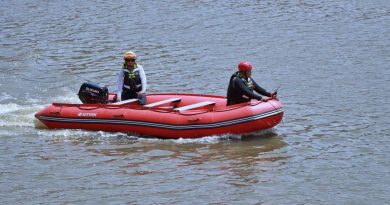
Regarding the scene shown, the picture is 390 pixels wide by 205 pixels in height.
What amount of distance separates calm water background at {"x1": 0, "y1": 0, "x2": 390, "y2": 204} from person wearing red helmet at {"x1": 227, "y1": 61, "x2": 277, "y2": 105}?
0.81 meters

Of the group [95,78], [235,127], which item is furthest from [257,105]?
[95,78]

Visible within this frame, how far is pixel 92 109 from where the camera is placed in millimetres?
14961

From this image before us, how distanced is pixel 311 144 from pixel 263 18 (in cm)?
1504

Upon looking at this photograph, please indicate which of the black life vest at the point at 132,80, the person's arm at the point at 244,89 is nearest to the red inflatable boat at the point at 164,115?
the person's arm at the point at 244,89

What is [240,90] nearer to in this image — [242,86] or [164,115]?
[242,86]

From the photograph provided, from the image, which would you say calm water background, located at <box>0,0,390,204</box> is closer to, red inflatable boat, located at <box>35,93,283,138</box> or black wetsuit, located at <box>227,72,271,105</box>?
red inflatable boat, located at <box>35,93,283,138</box>

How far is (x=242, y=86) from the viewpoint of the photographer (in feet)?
47.2

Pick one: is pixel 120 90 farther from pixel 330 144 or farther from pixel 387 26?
pixel 387 26

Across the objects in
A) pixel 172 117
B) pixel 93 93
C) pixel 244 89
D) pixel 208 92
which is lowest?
pixel 208 92

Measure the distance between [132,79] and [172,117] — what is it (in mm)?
1649

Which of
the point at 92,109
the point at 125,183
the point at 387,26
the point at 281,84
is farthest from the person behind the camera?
the point at 387,26

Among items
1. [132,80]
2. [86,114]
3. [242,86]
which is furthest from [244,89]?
[86,114]

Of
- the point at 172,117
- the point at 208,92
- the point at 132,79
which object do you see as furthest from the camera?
the point at 208,92

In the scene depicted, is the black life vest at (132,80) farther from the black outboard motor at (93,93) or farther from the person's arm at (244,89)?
the person's arm at (244,89)
